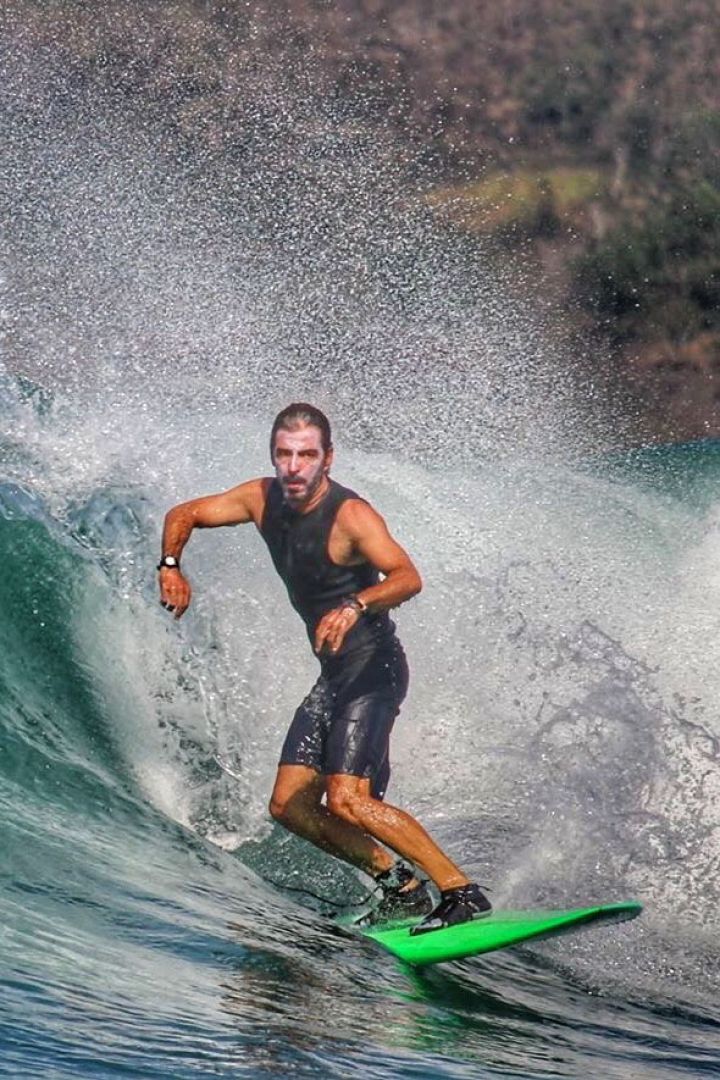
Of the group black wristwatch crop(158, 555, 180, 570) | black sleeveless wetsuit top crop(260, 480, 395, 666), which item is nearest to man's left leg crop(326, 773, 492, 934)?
black sleeveless wetsuit top crop(260, 480, 395, 666)

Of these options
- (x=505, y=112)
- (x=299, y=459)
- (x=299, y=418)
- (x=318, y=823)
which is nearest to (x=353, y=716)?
(x=318, y=823)

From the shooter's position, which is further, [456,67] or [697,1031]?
[456,67]

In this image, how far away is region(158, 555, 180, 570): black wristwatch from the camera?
18.0 feet

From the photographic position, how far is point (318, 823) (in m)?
5.43

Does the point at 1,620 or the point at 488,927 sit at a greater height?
the point at 1,620

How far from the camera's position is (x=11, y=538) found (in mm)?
Answer: 7762

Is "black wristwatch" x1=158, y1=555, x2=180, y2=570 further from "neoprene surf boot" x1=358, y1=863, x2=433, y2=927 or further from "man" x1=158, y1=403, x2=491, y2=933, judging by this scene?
"neoprene surf boot" x1=358, y1=863, x2=433, y2=927

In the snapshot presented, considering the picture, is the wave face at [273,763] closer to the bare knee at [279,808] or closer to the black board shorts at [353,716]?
the bare knee at [279,808]

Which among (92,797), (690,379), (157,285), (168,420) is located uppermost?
(690,379)

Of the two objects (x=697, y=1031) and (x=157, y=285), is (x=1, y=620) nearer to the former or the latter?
(x=697, y=1031)

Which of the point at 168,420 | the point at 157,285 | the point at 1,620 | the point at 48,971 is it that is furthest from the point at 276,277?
the point at 48,971

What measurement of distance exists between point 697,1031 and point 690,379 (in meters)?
27.2

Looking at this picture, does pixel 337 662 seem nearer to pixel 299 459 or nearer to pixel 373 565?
pixel 373 565

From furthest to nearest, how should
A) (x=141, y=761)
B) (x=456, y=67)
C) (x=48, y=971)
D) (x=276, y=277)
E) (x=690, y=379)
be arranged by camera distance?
(x=456, y=67) < (x=690, y=379) < (x=276, y=277) < (x=141, y=761) < (x=48, y=971)
